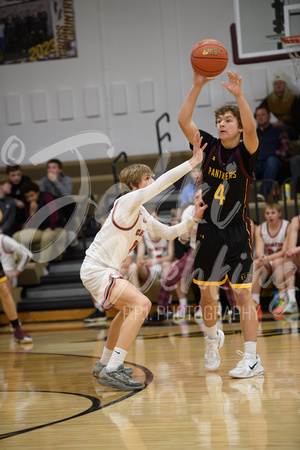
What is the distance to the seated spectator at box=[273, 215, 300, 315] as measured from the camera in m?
6.84

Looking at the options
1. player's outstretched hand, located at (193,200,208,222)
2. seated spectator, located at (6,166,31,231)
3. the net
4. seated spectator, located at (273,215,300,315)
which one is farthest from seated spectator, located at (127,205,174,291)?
player's outstretched hand, located at (193,200,208,222)

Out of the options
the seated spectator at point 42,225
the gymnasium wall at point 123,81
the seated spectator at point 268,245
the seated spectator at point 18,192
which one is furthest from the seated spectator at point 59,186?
the seated spectator at point 268,245

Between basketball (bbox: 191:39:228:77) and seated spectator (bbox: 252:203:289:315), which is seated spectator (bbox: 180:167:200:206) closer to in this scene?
seated spectator (bbox: 252:203:289:315)

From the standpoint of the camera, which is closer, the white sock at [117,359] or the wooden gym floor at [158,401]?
the wooden gym floor at [158,401]

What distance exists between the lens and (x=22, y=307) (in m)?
8.13

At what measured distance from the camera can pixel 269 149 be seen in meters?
9.38

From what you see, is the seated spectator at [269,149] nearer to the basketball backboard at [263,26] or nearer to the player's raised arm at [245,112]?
the basketball backboard at [263,26]

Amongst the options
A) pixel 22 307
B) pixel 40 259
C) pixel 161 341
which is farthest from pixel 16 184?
pixel 161 341

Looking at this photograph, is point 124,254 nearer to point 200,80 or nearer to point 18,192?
point 200,80

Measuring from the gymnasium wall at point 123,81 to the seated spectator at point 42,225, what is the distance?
9.13 ft

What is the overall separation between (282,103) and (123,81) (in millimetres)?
3060

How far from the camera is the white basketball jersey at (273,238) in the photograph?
23.6 feet

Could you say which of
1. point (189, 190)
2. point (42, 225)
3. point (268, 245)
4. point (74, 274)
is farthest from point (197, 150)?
point (42, 225)

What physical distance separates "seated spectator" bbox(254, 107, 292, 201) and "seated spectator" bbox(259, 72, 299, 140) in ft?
1.26
